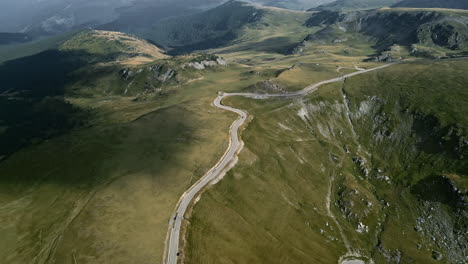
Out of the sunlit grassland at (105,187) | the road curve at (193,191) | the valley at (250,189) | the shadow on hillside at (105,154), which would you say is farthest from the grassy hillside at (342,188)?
the shadow on hillside at (105,154)

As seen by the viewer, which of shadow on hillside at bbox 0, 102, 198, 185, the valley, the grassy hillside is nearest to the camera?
the valley

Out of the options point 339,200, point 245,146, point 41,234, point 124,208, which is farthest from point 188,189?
point 339,200

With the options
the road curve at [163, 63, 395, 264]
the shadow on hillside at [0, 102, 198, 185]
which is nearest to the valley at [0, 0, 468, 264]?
the road curve at [163, 63, 395, 264]

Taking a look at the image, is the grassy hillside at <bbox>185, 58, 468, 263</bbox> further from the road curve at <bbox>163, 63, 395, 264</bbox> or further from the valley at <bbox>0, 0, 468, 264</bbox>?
the road curve at <bbox>163, 63, 395, 264</bbox>

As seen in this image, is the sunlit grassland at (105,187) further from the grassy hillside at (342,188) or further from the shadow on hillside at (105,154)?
the grassy hillside at (342,188)

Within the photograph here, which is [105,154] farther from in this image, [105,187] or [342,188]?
[342,188]

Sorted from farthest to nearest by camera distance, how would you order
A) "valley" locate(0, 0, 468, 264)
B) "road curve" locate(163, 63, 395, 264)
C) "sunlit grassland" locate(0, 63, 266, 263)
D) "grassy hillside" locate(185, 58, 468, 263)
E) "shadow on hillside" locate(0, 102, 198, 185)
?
"shadow on hillside" locate(0, 102, 198, 185) → "grassy hillside" locate(185, 58, 468, 263) → "valley" locate(0, 0, 468, 264) → "sunlit grassland" locate(0, 63, 266, 263) → "road curve" locate(163, 63, 395, 264)

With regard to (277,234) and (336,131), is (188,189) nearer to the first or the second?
(277,234)

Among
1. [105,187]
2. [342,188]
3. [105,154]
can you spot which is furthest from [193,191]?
[342,188]

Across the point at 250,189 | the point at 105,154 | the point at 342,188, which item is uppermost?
the point at 105,154
